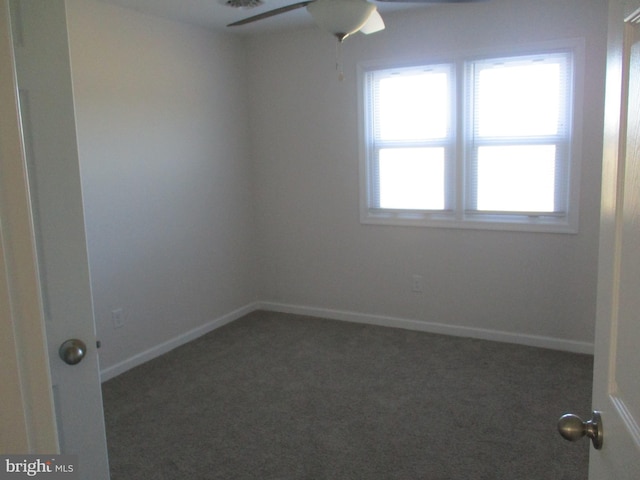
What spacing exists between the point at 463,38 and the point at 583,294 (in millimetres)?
2023

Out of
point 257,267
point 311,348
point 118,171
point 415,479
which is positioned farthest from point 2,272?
point 257,267

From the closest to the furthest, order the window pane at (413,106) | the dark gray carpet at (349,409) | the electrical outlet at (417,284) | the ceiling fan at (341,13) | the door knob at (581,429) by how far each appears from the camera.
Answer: the door knob at (581,429) → the ceiling fan at (341,13) → the dark gray carpet at (349,409) → the window pane at (413,106) → the electrical outlet at (417,284)

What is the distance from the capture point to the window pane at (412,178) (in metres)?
4.11

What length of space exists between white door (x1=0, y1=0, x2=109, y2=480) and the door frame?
512 mm

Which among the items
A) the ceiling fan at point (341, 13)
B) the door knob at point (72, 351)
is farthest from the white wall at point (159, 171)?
the door knob at point (72, 351)

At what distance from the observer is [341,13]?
2.22 m

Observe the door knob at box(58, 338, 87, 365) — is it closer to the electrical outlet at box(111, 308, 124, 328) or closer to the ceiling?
the electrical outlet at box(111, 308, 124, 328)

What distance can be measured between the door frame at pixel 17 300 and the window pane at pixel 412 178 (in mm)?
3598

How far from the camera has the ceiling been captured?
3.47 m

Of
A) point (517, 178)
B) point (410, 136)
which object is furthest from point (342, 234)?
point (517, 178)

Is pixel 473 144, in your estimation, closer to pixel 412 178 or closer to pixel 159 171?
pixel 412 178

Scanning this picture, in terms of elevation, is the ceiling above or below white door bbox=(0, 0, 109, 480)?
above

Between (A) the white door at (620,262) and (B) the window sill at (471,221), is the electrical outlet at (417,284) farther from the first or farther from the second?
(A) the white door at (620,262)

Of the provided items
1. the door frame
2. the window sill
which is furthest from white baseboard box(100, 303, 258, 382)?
the door frame
